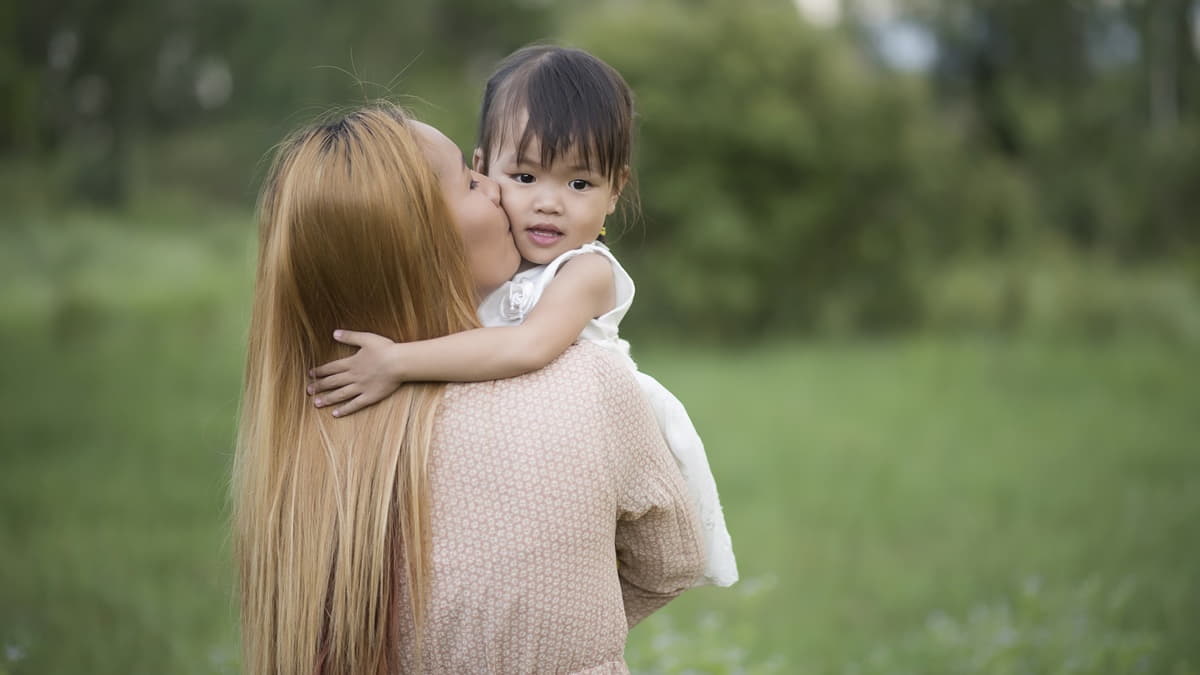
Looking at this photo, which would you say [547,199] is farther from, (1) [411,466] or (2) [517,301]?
(1) [411,466]

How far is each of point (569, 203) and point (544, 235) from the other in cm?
8

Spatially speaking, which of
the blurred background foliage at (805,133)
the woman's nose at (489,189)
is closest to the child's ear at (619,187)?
the woman's nose at (489,189)

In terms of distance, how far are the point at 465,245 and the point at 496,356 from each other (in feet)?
0.72

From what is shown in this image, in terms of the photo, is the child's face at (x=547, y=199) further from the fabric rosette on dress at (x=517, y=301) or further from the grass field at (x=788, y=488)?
the grass field at (x=788, y=488)

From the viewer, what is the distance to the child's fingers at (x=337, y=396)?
1.72m

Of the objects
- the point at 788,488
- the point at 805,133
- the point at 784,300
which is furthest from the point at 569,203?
the point at 784,300

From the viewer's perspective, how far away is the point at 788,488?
887 cm

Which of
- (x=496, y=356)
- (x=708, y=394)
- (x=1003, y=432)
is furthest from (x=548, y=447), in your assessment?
(x=708, y=394)

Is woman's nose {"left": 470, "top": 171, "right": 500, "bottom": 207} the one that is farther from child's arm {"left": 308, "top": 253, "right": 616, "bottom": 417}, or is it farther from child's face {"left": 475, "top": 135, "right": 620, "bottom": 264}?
child's arm {"left": 308, "top": 253, "right": 616, "bottom": 417}

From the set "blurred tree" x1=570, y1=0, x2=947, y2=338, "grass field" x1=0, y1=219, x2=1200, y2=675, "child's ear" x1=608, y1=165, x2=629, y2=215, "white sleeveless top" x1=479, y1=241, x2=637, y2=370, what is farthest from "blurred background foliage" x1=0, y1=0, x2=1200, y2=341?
"white sleeveless top" x1=479, y1=241, x2=637, y2=370

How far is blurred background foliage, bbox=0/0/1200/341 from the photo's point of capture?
536 inches

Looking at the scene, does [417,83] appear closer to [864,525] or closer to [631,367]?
[864,525]

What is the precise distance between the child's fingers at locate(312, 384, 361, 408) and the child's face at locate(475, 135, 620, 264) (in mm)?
514

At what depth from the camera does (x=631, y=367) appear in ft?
6.13
